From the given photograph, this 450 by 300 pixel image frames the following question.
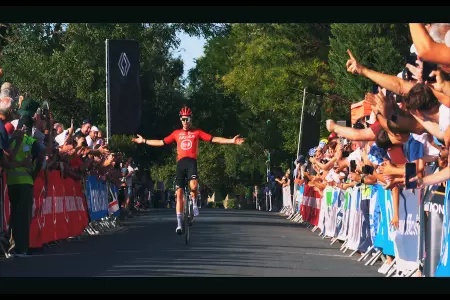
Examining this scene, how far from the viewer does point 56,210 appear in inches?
904

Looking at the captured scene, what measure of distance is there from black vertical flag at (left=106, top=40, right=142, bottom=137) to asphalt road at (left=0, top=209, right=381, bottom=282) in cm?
806

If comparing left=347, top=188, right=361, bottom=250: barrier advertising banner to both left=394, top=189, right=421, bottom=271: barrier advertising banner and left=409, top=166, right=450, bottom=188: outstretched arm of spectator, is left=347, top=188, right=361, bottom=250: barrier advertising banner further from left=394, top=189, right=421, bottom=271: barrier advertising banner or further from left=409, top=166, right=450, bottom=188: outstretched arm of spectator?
left=409, top=166, right=450, bottom=188: outstretched arm of spectator

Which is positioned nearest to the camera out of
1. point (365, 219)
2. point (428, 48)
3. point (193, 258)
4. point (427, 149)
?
point (428, 48)

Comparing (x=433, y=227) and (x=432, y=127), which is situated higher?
(x=432, y=127)

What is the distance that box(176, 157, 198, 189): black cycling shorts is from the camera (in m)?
23.4

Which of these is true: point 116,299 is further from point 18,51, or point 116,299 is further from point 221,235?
point 18,51

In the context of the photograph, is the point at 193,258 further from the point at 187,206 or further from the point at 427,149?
the point at 427,149

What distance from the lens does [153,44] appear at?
210ft

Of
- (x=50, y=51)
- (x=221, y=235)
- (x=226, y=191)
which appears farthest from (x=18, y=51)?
(x=226, y=191)

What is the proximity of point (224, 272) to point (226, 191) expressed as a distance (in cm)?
11254

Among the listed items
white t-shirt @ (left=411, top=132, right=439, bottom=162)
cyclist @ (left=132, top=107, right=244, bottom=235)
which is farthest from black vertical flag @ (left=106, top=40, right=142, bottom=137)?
white t-shirt @ (left=411, top=132, right=439, bottom=162)

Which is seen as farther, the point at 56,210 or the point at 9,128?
the point at 56,210

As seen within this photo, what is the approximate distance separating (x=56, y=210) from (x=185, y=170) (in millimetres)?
2324

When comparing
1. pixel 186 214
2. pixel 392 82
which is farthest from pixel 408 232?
pixel 186 214
